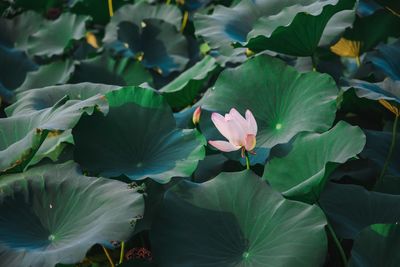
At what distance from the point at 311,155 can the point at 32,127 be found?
0.66 meters

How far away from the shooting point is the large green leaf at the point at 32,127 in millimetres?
1421

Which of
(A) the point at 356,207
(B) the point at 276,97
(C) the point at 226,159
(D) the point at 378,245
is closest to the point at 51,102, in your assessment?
(C) the point at 226,159

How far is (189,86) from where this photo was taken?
198 cm

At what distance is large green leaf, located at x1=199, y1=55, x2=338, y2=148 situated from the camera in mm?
1722

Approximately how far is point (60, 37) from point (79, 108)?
133 cm

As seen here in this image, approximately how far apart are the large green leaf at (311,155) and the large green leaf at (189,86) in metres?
0.48

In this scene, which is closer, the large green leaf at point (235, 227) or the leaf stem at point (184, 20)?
the large green leaf at point (235, 227)

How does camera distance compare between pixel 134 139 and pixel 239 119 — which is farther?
pixel 134 139

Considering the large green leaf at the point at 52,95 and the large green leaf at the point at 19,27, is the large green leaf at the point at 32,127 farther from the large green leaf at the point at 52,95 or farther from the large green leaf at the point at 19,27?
the large green leaf at the point at 19,27

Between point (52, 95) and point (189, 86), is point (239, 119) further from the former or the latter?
point (52, 95)

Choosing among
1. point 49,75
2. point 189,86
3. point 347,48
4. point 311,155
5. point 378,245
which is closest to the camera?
point 378,245

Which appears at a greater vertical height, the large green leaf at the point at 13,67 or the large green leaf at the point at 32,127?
the large green leaf at the point at 32,127

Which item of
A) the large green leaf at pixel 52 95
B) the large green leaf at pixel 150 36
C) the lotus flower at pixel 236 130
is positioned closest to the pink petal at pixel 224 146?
the lotus flower at pixel 236 130

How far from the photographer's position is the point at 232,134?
146cm
